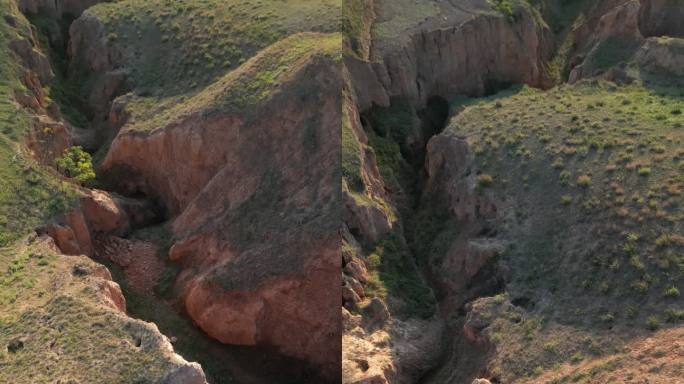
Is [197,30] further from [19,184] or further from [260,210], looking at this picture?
[260,210]

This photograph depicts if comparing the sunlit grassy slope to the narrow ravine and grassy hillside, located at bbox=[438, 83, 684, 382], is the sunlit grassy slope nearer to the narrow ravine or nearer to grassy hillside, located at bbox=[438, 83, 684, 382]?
the narrow ravine

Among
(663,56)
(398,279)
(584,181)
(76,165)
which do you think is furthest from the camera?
(663,56)

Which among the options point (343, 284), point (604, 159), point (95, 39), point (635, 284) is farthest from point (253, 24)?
point (635, 284)

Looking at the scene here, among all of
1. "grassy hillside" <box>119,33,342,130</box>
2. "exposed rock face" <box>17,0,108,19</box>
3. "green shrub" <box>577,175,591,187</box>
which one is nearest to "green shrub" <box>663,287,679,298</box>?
"green shrub" <box>577,175,591,187</box>

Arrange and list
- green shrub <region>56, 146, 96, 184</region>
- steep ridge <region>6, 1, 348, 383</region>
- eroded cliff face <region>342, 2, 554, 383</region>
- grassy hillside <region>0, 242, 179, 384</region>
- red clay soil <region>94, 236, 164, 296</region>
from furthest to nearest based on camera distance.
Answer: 1. green shrub <region>56, 146, 96, 184</region>
2. red clay soil <region>94, 236, 164, 296</region>
3. steep ridge <region>6, 1, 348, 383</region>
4. eroded cliff face <region>342, 2, 554, 383</region>
5. grassy hillside <region>0, 242, 179, 384</region>

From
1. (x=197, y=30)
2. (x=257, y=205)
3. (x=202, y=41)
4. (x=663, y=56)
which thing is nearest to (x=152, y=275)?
(x=257, y=205)

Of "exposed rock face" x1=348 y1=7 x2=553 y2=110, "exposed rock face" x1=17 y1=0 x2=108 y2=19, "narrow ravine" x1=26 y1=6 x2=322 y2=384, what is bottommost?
"narrow ravine" x1=26 y1=6 x2=322 y2=384

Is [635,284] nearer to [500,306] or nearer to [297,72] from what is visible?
[500,306]
